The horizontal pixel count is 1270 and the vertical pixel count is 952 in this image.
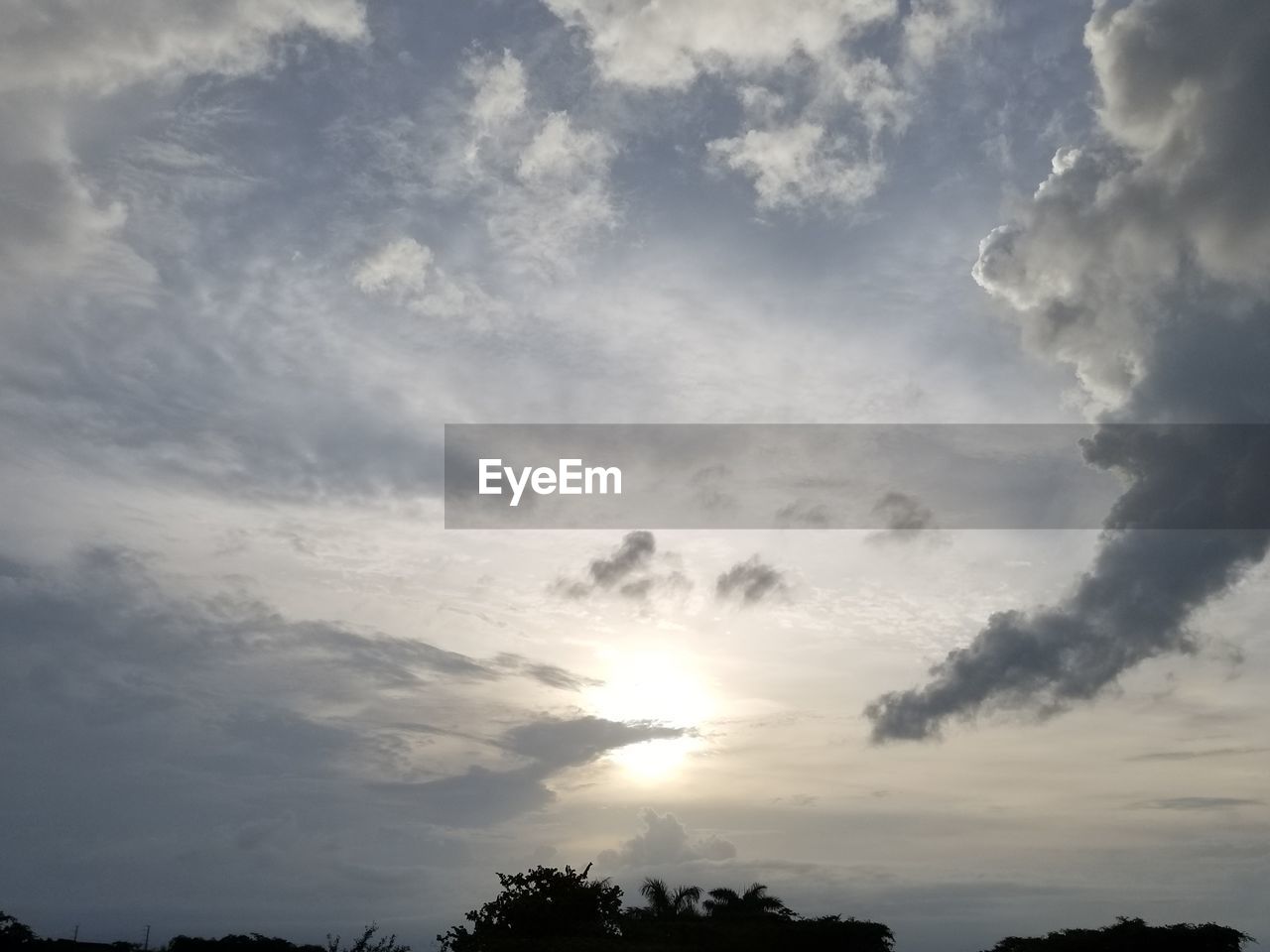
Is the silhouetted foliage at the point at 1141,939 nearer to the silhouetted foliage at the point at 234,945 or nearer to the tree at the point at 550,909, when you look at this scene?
the tree at the point at 550,909

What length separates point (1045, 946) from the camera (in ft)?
130

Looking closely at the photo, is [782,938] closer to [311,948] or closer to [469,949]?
[469,949]

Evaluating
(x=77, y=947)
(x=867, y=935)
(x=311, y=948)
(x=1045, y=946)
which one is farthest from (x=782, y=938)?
(x=77, y=947)

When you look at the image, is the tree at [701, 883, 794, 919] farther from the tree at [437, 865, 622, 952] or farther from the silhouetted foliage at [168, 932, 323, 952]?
the silhouetted foliage at [168, 932, 323, 952]

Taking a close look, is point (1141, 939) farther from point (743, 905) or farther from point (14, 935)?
point (14, 935)

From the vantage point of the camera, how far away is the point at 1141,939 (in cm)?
3900

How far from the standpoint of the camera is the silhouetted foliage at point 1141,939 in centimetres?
3806

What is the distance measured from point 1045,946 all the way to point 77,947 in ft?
285

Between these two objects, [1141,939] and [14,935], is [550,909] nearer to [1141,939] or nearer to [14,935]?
[1141,939]

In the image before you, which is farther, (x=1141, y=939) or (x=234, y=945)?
(x=234, y=945)

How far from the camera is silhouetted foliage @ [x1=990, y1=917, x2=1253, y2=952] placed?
38062 millimetres

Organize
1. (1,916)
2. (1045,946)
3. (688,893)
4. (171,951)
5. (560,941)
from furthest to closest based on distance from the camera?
1. (1,916)
2. (171,951)
3. (688,893)
4. (1045,946)
5. (560,941)

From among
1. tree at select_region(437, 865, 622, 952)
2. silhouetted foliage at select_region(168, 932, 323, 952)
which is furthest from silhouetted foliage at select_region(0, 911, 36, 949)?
tree at select_region(437, 865, 622, 952)

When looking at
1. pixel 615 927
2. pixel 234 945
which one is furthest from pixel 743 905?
pixel 234 945
